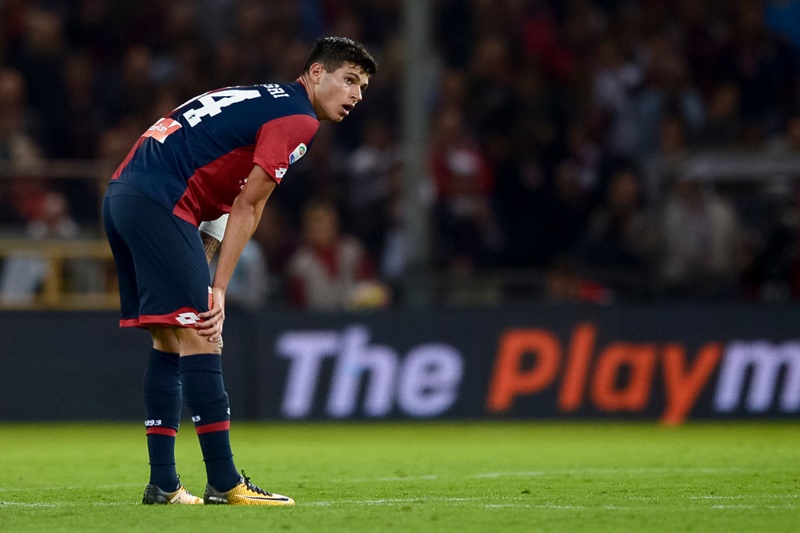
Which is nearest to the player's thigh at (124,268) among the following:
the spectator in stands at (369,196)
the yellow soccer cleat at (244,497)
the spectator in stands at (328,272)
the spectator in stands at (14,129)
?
the yellow soccer cleat at (244,497)

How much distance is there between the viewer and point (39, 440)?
11039 mm

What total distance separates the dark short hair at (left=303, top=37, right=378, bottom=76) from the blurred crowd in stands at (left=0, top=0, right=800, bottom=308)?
7.25m

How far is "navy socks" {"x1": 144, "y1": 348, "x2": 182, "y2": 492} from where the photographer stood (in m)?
6.04

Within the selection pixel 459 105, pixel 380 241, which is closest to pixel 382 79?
pixel 459 105

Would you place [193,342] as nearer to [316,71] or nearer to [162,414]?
[162,414]

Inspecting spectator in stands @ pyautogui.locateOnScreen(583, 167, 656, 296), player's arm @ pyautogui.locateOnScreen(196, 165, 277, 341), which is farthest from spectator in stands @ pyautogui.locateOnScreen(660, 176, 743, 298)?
player's arm @ pyautogui.locateOnScreen(196, 165, 277, 341)

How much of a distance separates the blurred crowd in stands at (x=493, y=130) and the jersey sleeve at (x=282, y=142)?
7.47 meters

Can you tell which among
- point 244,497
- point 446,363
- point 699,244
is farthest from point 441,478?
point 699,244

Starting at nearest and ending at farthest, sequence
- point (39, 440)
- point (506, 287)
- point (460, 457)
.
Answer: point (460, 457) → point (39, 440) → point (506, 287)

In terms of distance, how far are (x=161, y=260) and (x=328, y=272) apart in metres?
7.79

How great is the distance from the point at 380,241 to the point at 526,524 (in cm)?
924

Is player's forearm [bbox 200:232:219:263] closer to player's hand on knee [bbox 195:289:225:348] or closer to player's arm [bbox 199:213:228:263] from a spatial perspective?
player's arm [bbox 199:213:228:263]

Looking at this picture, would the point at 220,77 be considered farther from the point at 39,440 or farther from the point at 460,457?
the point at 460,457

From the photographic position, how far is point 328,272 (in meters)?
13.6
